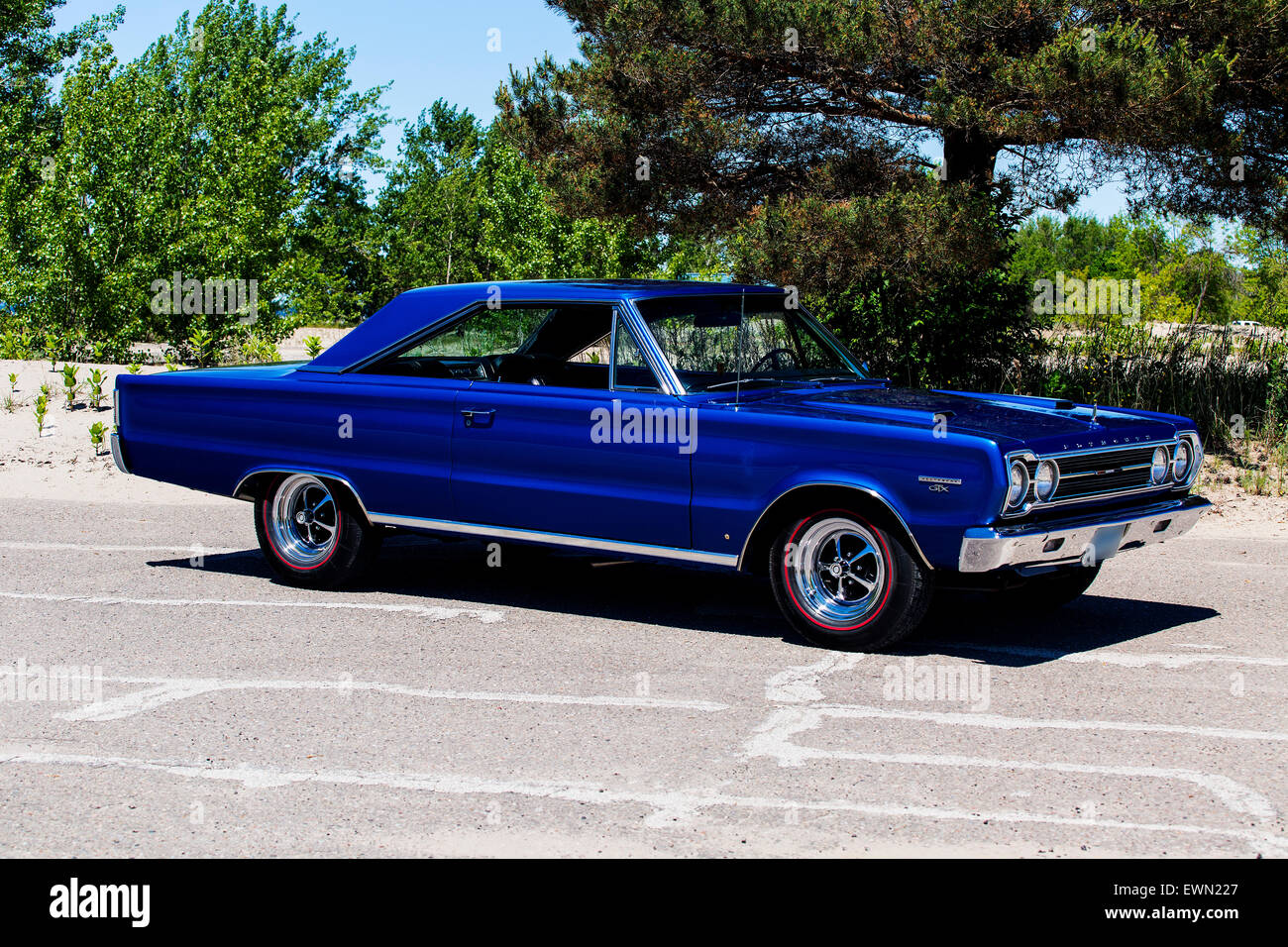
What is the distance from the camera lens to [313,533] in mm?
8234

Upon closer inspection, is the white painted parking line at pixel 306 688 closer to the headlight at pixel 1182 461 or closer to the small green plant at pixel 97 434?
the headlight at pixel 1182 461

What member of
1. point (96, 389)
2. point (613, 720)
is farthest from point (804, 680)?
point (96, 389)

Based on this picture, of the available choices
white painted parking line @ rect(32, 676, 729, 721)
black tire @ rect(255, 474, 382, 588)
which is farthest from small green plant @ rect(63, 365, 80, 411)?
white painted parking line @ rect(32, 676, 729, 721)

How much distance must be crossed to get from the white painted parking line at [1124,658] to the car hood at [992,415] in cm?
100

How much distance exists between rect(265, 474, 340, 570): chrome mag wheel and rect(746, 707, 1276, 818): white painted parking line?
12.1 feet

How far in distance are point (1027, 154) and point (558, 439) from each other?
27.9 feet

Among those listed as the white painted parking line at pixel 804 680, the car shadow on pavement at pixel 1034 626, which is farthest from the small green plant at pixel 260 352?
the white painted parking line at pixel 804 680

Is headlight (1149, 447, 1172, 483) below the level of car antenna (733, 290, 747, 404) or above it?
below

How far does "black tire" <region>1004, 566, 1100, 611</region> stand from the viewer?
7.46 meters

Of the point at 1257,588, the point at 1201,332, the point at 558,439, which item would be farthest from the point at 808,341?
the point at 1201,332

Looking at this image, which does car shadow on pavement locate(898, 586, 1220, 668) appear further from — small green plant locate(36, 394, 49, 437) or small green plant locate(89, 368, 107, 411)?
small green plant locate(89, 368, 107, 411)

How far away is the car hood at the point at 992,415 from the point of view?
637 centimetres

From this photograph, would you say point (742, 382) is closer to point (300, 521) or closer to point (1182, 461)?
point (1182, 461)

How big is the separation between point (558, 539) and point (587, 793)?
264 centimetres
